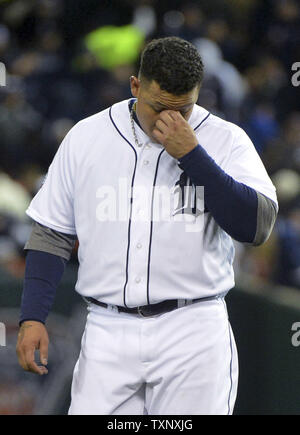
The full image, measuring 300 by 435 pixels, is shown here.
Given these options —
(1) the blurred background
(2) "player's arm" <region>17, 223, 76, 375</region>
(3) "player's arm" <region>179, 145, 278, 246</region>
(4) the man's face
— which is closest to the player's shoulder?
(4) the man's face

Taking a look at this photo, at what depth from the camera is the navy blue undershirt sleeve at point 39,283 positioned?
2982mm

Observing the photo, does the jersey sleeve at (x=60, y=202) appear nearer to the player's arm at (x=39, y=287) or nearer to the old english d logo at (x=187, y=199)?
the player's arm at (x=39, y=287)

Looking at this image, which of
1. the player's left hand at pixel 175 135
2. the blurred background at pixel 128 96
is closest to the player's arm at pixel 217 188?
the player's left hand at pixel 175 135

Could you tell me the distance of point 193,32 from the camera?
306 inches

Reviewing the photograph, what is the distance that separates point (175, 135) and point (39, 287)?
2.23 ft

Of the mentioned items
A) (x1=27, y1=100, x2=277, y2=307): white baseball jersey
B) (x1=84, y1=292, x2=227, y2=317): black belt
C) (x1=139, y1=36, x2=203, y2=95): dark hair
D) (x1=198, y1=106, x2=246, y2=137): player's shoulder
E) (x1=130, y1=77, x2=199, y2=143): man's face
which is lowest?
(x1=84, y1=292, x2=227, y2=317): black belt

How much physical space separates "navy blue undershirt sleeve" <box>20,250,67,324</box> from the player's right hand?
29 millimetres

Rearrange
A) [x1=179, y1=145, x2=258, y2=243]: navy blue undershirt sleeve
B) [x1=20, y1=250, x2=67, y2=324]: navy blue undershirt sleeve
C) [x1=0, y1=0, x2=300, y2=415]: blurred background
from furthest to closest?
[x1=0, y1=0, x2=300, y2=415]: blurred background → [x1=20, y1=250, x2=67, y2=324]: navy blue undershirt sleeve → [x1=179, y1=145, x2=258, y2=243]: navy blue undershirt sleeve

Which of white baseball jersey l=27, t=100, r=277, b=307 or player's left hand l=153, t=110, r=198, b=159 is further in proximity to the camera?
white baseball jersey l=27, t=100, r=277, b=307

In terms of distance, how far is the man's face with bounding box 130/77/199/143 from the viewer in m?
2.82

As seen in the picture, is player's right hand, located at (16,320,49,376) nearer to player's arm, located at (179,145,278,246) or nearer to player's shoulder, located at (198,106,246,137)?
player's arm, located at (179,145,278,246)

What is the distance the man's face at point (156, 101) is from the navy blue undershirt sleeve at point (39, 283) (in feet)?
1.79
